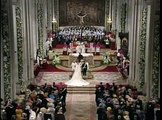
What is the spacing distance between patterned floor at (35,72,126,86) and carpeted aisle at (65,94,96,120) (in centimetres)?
274

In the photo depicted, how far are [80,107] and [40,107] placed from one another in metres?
4.37

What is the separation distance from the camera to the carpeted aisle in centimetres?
2167

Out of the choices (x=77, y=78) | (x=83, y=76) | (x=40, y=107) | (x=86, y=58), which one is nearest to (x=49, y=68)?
(x=86, y=58)

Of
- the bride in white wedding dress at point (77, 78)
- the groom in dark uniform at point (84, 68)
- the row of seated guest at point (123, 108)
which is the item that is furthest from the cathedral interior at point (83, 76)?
the bride in white wedding dress at point (77, 78)

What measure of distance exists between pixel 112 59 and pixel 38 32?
6773 mm

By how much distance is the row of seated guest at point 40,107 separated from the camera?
18.2 meters

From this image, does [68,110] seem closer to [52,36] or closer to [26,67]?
[26,67]

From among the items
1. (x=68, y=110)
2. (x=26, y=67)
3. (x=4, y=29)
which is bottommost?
(x=68, y=110)

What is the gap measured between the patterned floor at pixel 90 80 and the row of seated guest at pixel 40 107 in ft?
24.0

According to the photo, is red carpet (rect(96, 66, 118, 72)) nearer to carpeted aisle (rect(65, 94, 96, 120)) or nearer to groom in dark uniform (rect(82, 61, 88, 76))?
groom in dark uniform (rect(82, 61, 88, 76))

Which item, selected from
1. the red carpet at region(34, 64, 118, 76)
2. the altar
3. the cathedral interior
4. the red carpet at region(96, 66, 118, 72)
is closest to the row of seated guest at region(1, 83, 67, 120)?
the cathedral interior

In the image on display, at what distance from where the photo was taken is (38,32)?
114 ft

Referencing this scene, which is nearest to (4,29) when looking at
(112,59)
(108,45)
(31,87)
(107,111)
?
(31,87)

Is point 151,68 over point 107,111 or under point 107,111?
over
